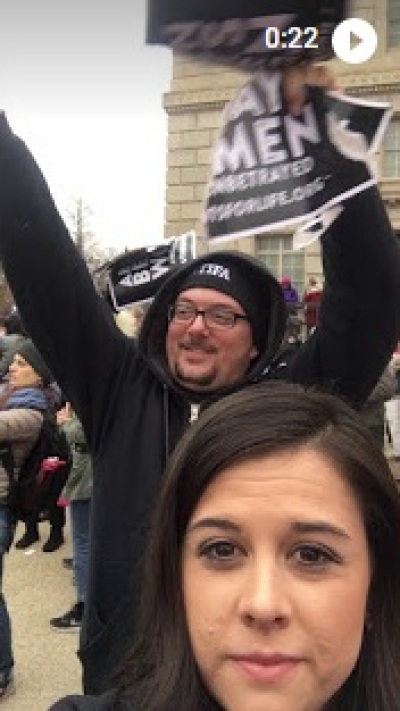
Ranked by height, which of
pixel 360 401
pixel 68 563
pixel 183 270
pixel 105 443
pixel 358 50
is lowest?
pixel 68 563

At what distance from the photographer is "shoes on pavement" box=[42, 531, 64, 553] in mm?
5910

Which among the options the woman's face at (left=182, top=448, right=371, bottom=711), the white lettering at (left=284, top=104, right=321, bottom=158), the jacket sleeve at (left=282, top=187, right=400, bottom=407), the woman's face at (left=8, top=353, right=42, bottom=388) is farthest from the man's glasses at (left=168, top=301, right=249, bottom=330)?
the woman's face at (left=8, top=353, right=42, bottom=388)

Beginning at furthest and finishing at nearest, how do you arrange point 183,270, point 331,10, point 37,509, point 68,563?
point 68,563 → point 37,509 → point 183,270 → point 331,10

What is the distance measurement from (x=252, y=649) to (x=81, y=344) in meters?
1.10

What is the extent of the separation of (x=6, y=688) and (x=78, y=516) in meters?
1.17

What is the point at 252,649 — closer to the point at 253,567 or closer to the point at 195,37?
the point at 253,567

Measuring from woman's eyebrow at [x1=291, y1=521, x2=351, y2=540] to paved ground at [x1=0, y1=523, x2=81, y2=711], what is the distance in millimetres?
3030

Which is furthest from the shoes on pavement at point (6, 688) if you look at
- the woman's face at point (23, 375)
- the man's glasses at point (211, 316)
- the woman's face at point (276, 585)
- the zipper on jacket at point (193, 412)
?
the woman's face at point (276, 585)

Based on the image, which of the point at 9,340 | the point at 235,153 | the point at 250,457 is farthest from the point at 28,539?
the point at 250,457

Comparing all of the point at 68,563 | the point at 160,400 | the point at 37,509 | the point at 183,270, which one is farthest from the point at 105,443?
the point at 68,563

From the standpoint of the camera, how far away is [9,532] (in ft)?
12.4

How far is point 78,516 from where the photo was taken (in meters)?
4.66

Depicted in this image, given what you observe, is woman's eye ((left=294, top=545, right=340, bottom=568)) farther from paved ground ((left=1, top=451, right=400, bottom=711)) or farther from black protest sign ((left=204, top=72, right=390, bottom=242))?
paved ground ((left=1, top=451, right=400, bottom=711))

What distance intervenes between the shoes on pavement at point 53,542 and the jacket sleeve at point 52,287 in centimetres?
422
